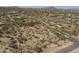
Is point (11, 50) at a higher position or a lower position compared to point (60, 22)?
lower

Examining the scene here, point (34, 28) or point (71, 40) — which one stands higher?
point (34, 28)

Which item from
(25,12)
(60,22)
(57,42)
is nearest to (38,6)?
(25,12)
